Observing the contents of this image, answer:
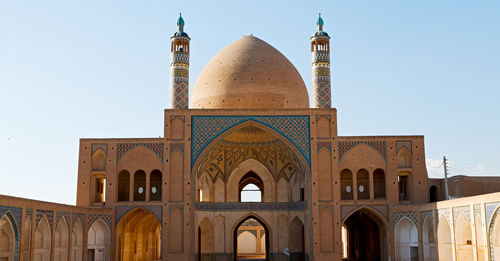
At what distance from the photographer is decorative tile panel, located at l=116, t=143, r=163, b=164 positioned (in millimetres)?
18219

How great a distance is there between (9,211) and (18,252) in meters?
0.94

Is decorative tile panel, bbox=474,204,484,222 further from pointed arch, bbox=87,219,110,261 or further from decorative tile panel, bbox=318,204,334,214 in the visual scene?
pointed arch, bbox=87,219,110,261

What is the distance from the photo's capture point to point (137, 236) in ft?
66.8

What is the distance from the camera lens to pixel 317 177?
18047 millimetres

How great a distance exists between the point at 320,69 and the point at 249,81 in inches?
97.5

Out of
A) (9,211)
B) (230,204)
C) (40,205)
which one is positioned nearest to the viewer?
(9,211)

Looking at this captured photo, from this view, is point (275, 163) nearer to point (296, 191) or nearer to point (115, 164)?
point (296, 191)

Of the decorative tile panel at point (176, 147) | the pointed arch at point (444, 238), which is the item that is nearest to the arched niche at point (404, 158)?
the pointed arch at point (444, 238)

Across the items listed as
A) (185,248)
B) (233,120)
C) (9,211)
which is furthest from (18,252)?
(233,120)

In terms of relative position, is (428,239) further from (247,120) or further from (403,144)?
(247,120)

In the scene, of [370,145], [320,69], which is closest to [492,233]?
[370,145]

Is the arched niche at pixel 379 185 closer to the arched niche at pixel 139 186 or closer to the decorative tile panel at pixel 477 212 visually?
the decorative tile panel at pixel 477 212

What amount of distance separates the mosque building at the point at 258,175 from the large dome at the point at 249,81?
4 cm

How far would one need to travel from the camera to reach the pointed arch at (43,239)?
13.7m
